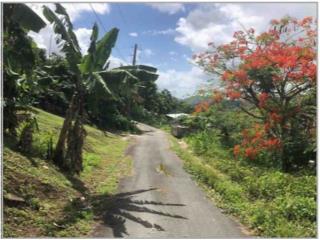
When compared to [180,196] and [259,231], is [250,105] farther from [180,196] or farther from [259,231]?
[259,231]

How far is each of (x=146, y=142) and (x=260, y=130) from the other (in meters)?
13.7

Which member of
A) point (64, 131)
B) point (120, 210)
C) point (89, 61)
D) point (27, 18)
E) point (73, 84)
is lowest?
point (120, 210)

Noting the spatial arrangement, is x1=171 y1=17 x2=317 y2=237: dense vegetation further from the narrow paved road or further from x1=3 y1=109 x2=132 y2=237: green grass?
x1=3 y1=109 x2=132 y2=237: green grass

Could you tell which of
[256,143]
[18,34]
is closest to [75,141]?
[18,34]

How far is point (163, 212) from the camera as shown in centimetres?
1109

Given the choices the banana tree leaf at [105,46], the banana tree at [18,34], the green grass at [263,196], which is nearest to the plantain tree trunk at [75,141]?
A: the banana tree leaf at [105,46]

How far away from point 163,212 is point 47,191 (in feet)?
10.2

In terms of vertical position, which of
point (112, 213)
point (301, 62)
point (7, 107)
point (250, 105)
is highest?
point (301, 62)

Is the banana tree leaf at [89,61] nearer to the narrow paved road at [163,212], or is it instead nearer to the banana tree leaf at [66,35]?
the banana tree leaf at [66,35]

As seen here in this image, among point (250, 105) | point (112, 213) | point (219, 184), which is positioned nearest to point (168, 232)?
point (112, 213)

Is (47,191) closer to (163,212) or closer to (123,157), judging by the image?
(163,212)

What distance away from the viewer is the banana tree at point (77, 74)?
13617 millimetres

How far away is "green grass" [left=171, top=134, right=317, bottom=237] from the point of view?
9.71m

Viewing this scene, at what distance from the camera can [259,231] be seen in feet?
32.1
